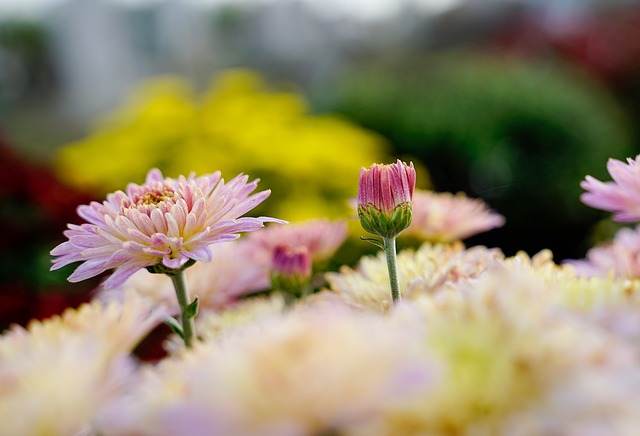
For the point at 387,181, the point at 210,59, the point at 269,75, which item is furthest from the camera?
the point at 269,75

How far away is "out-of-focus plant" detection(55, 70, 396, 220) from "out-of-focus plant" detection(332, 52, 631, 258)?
21 cm

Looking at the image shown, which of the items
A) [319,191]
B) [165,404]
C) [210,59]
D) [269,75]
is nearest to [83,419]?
[165,404]

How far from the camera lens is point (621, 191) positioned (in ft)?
1.10

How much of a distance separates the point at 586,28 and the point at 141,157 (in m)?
3.55

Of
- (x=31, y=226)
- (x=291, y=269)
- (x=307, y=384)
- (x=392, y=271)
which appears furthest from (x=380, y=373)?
(x=31, y=226)

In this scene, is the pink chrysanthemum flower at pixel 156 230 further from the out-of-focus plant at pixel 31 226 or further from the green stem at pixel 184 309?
the out-of-focus plant at pixel 31 226

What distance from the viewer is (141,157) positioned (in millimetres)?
2326

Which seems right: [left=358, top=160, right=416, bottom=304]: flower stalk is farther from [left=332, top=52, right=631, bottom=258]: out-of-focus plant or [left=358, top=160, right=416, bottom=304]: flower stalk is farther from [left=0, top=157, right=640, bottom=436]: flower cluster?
[left=332, top=52, right=631, bottom=258]: out-of-focus plant

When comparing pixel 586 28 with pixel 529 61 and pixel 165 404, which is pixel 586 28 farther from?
pixel 165 404

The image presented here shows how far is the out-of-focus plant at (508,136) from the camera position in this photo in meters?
2.53

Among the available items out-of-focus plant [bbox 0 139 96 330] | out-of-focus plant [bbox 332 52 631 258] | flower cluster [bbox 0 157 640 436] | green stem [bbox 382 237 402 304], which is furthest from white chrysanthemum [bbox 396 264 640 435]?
out-of-focus plant [bbox 332 52 631 258]

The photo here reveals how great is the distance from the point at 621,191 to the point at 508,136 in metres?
2.55

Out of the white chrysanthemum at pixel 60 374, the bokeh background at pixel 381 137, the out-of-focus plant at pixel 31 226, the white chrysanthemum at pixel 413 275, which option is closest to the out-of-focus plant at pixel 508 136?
the bokeh background at pixel 381 137

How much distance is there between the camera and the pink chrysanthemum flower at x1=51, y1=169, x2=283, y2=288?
0.33 m
